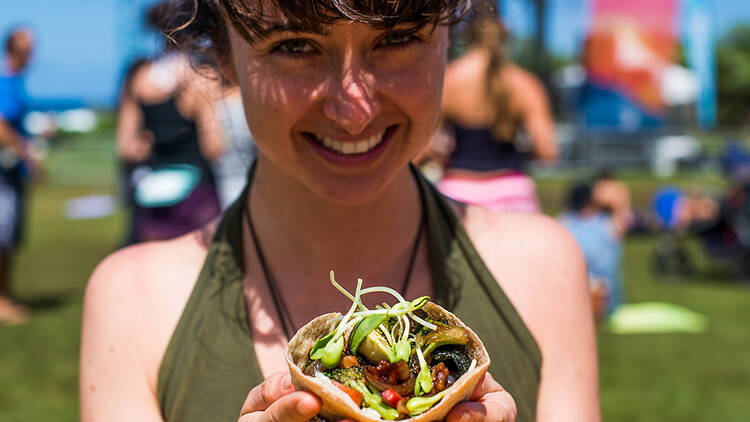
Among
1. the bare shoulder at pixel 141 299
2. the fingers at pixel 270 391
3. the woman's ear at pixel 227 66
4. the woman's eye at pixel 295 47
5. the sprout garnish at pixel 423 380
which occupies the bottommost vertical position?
the bare shoulder at pixel 141 299

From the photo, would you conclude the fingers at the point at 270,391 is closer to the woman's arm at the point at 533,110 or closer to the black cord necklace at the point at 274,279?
the black cord necklace at the point at 274,279

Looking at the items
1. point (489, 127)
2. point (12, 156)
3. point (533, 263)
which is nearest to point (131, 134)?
point (12, 156)

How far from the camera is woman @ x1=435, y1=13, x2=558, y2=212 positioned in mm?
5086

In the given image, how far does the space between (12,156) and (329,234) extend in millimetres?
6312

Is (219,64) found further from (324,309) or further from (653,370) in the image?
(653,370)

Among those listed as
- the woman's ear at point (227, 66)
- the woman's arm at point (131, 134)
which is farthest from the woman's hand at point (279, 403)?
the woman's arm at point (131, 134)

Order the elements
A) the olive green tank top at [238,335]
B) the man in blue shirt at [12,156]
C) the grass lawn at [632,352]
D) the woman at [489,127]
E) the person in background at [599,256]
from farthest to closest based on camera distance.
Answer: the man in blue shirt at [12,156] → the person in background at [599,256] → the grass lawn at [632,352] → the woman at [489,127] → the olive green tank top at [238,335]

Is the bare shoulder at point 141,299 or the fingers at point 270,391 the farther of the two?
the bare shoulder at point 141,299

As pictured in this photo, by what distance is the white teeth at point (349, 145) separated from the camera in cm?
153

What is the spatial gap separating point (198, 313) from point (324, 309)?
26 centimetres

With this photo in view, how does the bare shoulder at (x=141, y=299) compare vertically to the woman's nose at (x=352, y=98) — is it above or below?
below

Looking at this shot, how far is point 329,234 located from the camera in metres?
1.82

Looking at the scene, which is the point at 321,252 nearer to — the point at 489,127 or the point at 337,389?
the point at 337,389

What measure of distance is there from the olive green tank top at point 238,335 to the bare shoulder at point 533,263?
0.05 meters
